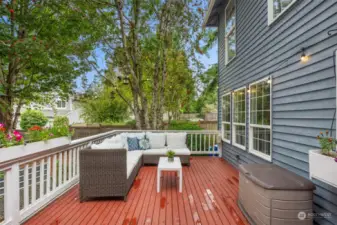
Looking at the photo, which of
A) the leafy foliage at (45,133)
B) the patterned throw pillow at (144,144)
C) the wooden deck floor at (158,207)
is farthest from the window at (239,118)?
the leafy foliage at (45,133)

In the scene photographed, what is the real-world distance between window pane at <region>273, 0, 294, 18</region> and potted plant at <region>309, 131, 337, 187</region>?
8.10 feet

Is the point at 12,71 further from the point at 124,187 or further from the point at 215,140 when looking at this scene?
the point at 215,140

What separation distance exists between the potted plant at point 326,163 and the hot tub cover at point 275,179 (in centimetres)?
26

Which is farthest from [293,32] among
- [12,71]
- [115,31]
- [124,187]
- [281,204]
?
[12,71]

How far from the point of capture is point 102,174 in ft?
10.0

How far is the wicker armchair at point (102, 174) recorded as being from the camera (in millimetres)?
3027

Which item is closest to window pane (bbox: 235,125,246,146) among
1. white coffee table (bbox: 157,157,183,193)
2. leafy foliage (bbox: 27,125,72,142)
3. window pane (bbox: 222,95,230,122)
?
window pane (bbox: 222,95,230,122)

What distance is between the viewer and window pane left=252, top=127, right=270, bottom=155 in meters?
3.56

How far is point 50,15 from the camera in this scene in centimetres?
681

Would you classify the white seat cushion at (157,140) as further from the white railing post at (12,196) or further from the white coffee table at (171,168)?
the white railing post at (12,196)

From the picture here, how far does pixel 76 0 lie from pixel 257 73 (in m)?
6.59

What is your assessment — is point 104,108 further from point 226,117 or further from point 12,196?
point 12,196

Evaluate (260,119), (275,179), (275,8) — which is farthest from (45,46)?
(275,179)

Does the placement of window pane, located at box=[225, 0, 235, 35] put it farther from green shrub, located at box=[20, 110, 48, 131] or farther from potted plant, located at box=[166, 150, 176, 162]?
green shrub, located at box=[20, 110, 48, 131]
